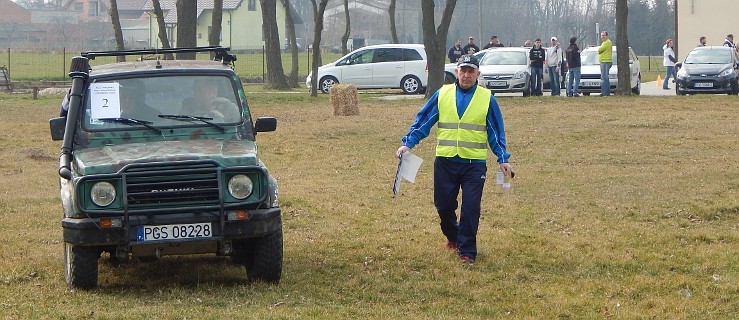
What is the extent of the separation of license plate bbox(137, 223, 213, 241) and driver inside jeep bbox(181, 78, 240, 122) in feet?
4.57

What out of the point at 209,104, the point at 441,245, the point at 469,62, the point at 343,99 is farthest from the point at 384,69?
the point at 209,104

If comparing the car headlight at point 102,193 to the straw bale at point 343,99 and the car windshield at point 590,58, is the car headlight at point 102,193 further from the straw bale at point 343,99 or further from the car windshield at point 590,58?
the car windshield at point 590,58

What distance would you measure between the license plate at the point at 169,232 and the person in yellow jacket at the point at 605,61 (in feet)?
76.2

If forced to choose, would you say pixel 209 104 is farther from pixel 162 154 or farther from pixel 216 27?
pixel 216 27

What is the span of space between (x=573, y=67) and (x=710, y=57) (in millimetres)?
5049

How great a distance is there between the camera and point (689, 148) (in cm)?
1872

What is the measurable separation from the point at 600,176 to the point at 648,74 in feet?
139

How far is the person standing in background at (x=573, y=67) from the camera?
3036 centimetres

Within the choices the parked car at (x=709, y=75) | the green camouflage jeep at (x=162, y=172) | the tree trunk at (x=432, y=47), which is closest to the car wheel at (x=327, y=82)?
the tree trunk at (x=432, y=47)

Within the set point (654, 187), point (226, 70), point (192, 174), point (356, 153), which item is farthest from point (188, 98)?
point (356, 153)

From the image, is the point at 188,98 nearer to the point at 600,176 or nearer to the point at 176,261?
the point at 176,261

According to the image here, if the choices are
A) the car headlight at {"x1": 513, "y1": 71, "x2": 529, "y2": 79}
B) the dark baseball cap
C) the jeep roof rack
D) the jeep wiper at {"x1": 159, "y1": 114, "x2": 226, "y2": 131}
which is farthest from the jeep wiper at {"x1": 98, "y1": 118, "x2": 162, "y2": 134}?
the car headlight at {"x1": 513, "y1": 71, "x2": 529, "y2": 79}

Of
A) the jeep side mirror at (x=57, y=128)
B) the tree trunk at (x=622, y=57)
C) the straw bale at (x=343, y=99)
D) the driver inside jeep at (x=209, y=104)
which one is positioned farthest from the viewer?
the tree trunk at (x=622, y=57)

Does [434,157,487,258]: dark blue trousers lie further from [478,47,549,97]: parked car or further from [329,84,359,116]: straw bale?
[478,47,549,97]: parked car
